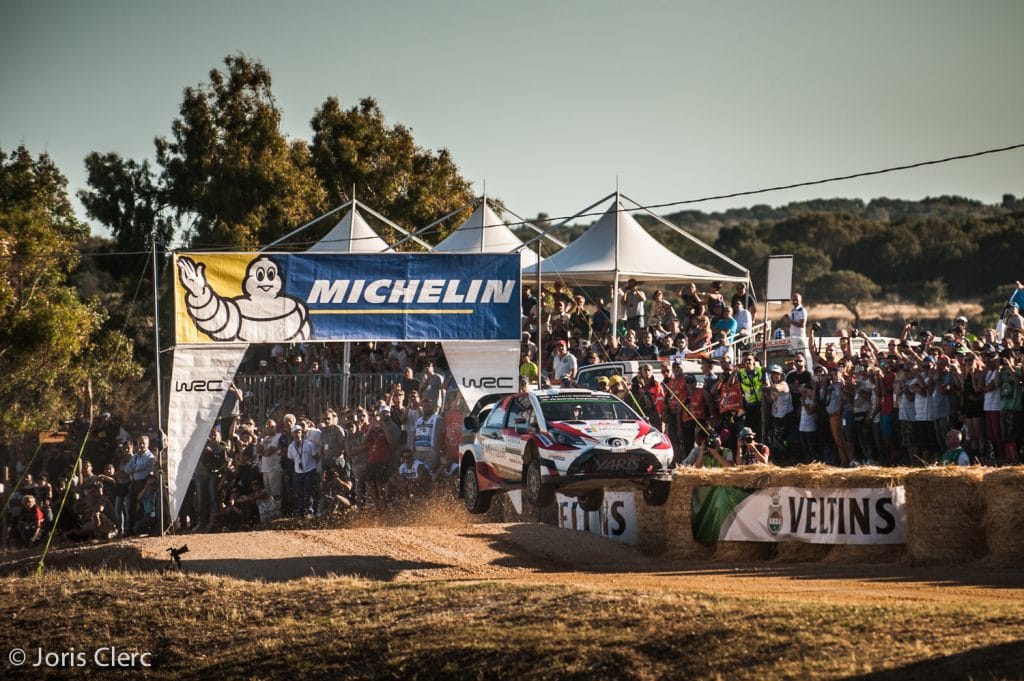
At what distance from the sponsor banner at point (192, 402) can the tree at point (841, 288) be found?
67106 millimetres

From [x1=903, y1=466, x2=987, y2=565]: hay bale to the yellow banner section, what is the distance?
485 inches

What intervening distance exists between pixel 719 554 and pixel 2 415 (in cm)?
2458

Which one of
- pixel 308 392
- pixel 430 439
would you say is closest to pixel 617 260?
pixel 430 439

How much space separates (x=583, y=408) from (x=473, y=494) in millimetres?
2850

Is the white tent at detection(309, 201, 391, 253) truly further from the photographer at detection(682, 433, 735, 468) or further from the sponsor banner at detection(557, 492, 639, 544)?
the photographer at detection(682, 433, 735, 468)

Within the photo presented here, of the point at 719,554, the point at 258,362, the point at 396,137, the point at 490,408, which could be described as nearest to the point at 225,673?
the point at 490,408

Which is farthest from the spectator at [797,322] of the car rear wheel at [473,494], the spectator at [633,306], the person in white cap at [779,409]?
the car rear wheel at [473,494]

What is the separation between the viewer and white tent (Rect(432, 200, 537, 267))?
108 feet

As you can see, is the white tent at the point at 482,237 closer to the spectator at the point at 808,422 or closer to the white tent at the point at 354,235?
the white tent at the point at 354,235

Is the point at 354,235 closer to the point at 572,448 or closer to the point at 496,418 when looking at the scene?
the point at 496,418

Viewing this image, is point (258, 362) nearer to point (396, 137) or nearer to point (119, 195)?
point (396, 137)

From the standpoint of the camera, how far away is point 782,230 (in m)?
102

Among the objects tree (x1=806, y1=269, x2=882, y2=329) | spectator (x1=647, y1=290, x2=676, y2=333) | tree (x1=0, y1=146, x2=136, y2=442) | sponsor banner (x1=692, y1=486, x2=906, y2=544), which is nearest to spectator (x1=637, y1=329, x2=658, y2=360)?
spectator (x1=647, y1=290, x2=676, y2=333)

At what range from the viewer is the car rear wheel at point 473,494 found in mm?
19469
